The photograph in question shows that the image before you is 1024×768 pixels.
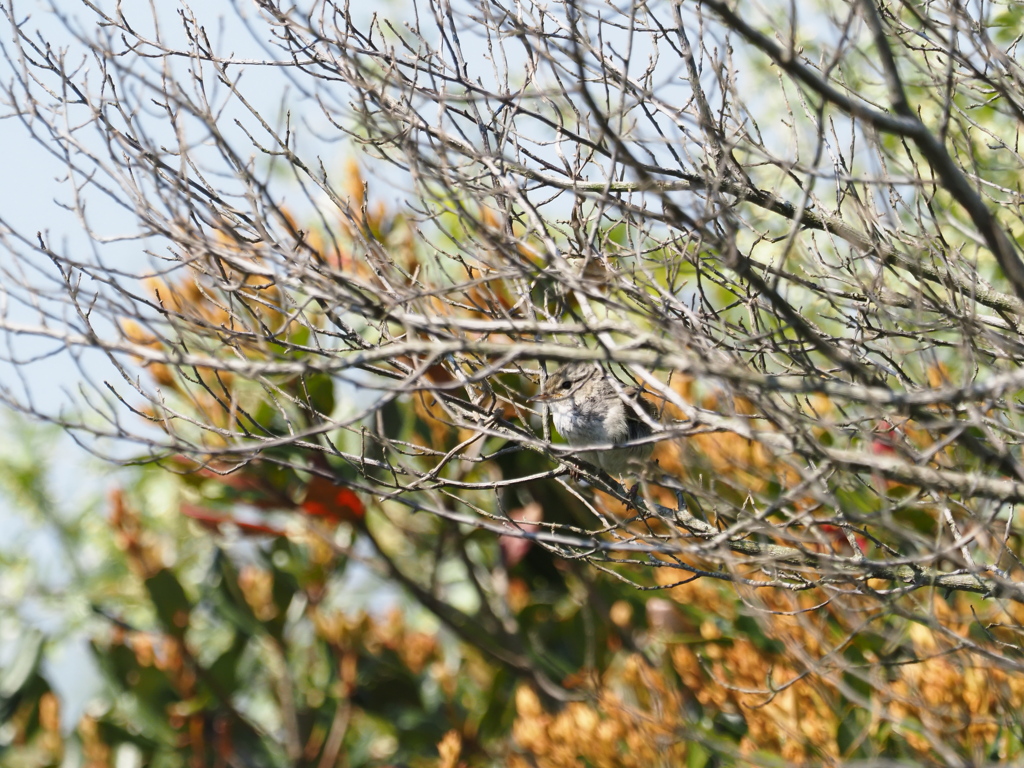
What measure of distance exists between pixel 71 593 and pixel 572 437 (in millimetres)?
4658

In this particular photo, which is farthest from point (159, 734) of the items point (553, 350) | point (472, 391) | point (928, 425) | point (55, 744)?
point (928, 425)

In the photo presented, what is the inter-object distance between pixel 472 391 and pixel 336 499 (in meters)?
1.99

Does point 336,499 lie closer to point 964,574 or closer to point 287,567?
point 287,567

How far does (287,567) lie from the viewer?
608 centimetres

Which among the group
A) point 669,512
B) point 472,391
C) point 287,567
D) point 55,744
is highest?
point 472,391

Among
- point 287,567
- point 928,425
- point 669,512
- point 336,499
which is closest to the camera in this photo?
point 928,425

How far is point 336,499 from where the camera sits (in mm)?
4969

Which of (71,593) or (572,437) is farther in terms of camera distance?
(71,593)

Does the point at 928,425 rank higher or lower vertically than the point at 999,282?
lower

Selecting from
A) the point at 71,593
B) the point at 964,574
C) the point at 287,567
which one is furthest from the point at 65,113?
the point at 71,593

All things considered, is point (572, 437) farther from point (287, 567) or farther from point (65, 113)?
point (287, 567)

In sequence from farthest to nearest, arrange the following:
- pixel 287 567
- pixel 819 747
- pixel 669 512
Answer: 1. pixel 287 567
2. pixel 819 747
3. pixel 669 512

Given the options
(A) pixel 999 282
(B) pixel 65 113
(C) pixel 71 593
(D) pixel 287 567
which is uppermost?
(A) pixel 999 282

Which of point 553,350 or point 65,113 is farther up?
point 65,113
